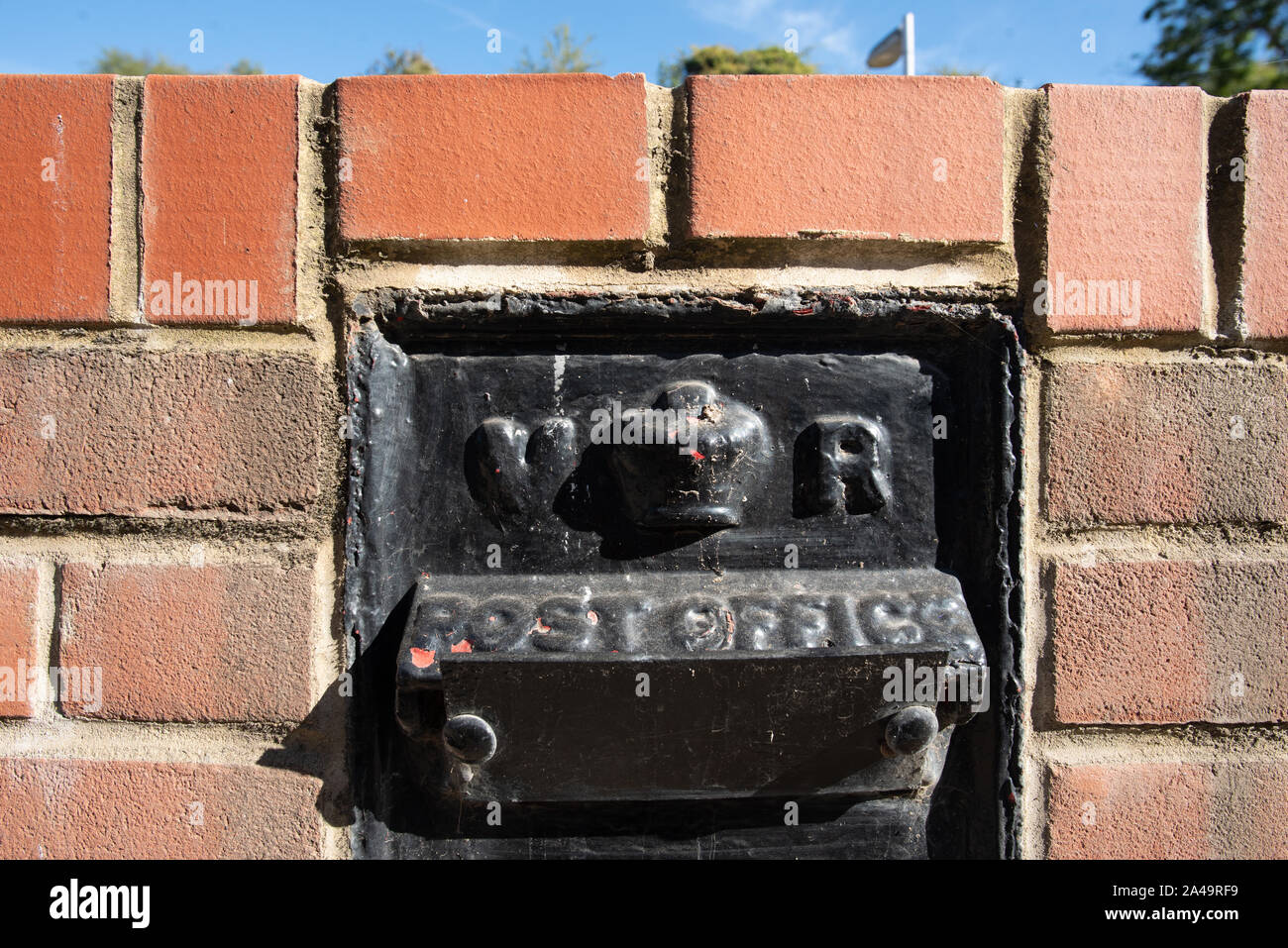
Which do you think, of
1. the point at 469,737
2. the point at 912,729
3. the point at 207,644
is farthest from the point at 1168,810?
the point at 207,644

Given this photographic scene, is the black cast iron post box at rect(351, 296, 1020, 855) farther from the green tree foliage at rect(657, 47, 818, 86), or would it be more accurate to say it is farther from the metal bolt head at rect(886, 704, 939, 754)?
the green tree foliage at rect(657, 47, 818, 86)

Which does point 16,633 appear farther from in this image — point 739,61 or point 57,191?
point 739,61

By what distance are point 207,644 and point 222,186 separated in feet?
1.32

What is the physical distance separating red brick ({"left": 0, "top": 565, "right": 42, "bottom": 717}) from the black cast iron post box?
300mm

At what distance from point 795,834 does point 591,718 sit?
0.23 metres

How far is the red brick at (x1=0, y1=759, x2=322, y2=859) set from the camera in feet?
2.27

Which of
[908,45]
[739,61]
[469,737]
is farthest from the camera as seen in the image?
[739,61]

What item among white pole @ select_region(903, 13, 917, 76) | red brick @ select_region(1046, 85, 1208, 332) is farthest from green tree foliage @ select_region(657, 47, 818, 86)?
red brick @ select_region(1046, 85, 1208, 332)

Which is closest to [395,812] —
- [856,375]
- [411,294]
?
[411,294]

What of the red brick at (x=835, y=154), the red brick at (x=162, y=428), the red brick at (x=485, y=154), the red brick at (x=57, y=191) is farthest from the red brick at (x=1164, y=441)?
the red brick at (x=57, y=191)

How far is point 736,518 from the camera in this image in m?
0.69

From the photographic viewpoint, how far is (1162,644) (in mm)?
704

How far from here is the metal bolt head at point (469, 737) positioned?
24.4 inches

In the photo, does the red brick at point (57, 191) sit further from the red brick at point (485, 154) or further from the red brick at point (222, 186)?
the red brick at point (485, 154)
